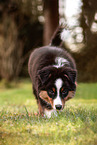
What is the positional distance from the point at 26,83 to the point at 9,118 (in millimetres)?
10326

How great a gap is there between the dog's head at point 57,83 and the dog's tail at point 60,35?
1105 mm

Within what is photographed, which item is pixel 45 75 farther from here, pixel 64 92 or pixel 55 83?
pixel 64 92

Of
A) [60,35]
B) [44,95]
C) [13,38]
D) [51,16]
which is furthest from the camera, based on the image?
[13,38]

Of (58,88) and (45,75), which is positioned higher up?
(45,75)

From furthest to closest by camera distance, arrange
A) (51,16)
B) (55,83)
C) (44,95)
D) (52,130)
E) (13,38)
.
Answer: (13,38)
(51,16)
(44,95)
(55,83)
(52,130)

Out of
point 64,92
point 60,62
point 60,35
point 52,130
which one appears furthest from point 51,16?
point 52,130

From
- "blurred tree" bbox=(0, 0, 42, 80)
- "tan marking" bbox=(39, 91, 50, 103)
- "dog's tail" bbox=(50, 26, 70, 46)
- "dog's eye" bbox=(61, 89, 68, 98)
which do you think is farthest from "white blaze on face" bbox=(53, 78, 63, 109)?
"blurred tree" bbox=(0, 0, 42, 80)

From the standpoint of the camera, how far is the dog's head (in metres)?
3.60

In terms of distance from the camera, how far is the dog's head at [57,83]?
360 cm

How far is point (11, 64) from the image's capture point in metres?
13.2

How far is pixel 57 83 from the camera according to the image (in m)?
3.60

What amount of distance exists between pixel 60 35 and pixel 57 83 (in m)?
1.62

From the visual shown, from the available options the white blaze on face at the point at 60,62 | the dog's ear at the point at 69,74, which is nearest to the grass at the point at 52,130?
the dog's ear at the point at 69,74

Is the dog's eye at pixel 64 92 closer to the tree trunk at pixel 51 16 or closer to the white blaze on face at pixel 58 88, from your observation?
the white blaze on face at pixel 58 88
